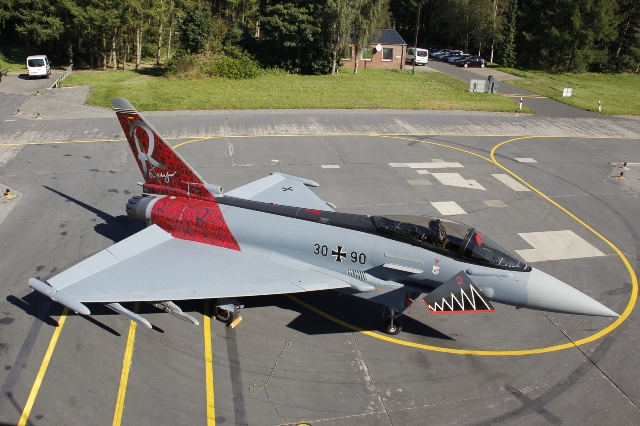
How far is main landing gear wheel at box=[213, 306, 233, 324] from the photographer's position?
15.5 m

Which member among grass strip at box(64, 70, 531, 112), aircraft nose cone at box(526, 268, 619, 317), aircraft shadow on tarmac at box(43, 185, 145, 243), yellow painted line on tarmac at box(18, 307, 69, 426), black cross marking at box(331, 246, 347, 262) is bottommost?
yellow painted line on tarmac at box(18, 307, 69, 426)

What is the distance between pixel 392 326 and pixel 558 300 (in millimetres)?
4876

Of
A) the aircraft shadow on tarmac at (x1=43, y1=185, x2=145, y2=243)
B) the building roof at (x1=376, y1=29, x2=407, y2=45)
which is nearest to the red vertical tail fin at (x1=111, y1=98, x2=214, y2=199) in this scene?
the aircraft shadow on tarmac at (x1=43, y1=185, x2=145, y2=243)

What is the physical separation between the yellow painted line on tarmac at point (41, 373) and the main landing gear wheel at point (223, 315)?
481 centimetres

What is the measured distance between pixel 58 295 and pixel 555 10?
256 feet

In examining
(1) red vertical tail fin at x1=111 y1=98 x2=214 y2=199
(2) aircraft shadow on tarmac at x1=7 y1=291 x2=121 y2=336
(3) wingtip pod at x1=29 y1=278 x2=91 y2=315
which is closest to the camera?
(3) wingtip pod at x1=29 y1=278 x2=91 y2=315

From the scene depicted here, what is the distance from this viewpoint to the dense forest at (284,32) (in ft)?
192

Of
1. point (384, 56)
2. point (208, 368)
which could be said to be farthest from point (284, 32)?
point (208, 368)

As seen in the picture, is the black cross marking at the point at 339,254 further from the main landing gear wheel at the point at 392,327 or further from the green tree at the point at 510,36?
the green tree at the point at 510,36

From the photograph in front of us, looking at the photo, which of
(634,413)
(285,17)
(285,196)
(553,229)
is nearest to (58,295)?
(285,196)

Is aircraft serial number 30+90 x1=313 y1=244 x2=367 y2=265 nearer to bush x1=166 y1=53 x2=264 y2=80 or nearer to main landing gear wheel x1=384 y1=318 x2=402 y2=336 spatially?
main landing gear wheel x1=384 y1=318 x2=402 y2=336

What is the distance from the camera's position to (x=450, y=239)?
13.9m

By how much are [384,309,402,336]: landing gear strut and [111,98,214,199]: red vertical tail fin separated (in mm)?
7543

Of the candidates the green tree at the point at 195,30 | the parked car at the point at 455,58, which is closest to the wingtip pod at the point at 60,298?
the green tree at the point at 195,30
